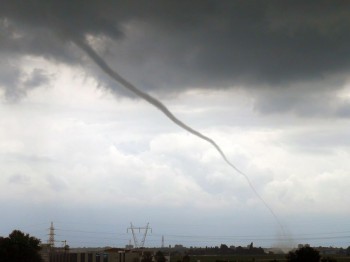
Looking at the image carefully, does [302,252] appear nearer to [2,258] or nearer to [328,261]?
[328,261]

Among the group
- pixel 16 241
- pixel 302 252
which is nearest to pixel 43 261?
pixel 16 241

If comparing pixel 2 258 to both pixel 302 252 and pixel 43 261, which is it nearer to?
pixel 43 261

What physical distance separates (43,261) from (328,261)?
311 ft

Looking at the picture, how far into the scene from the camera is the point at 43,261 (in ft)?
647

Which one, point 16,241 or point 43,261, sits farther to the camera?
point 43,261

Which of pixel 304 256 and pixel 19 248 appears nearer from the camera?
pixel 304 256

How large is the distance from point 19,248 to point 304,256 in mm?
86162

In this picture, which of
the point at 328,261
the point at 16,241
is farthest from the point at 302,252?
the point at 16,241

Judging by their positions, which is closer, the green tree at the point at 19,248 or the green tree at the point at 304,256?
the green tree at the point at 304,256

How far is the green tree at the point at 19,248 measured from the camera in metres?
174

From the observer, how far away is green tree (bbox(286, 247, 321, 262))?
550 ft

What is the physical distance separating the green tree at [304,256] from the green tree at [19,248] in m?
78.9

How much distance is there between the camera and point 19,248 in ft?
579

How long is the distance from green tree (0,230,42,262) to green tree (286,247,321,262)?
259 feet
